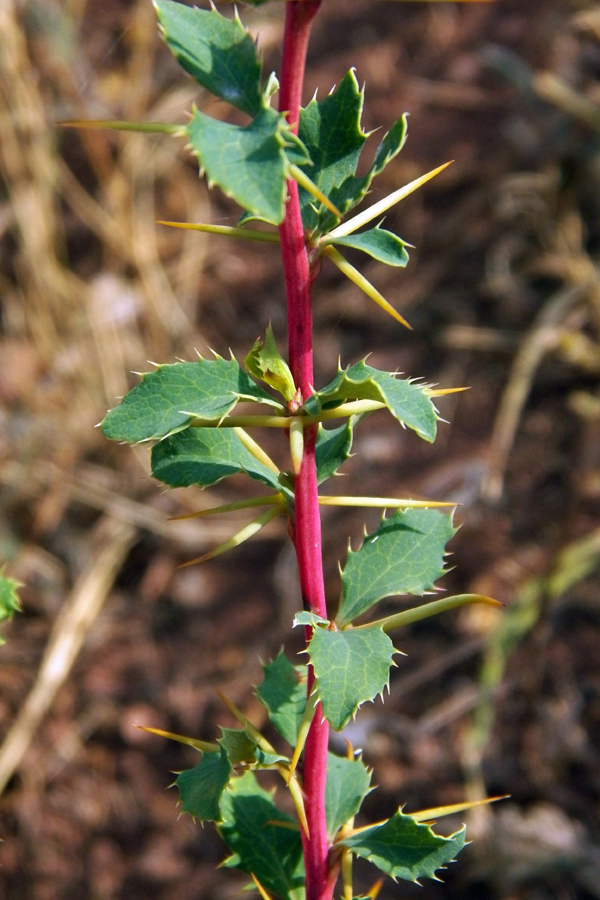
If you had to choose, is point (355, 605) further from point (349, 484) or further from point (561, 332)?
point (561, 332)

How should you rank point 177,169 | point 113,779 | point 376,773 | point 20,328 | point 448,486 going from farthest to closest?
point 177,169, point 20,328, point 448,486, point 113,779, point 376,773

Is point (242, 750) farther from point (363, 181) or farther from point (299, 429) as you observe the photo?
point (363, 181)

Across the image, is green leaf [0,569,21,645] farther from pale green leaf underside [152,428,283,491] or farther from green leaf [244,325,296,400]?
green leaf [244,325,296,400]

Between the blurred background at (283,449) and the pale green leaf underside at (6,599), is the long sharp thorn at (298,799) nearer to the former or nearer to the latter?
the pale green leaf underside at (6,599)

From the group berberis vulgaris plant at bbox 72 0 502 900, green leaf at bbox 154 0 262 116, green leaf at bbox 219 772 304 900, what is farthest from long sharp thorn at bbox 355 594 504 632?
green leaf at bbox 154 0 262 116

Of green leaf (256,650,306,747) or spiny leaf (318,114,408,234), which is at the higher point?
spiny leaf (318,114,408,234)

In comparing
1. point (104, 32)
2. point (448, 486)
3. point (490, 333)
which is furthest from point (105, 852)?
point (104, 32)

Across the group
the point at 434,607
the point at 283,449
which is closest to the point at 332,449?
the point at 434,607
